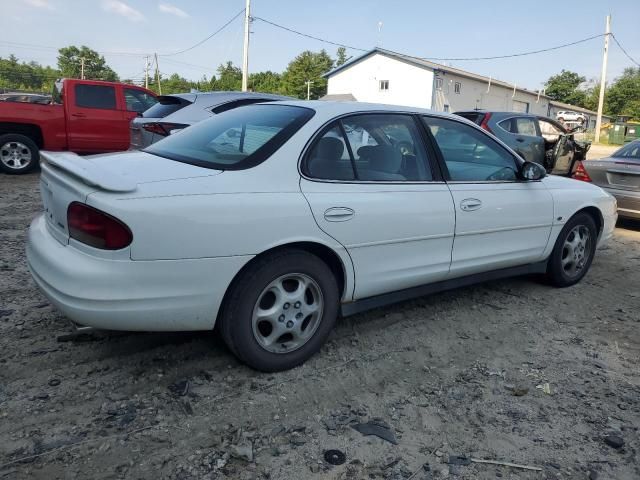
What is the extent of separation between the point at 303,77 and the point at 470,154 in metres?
62.9

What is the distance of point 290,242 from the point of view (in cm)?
287

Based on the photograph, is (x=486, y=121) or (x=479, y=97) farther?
(x=479, y=97)

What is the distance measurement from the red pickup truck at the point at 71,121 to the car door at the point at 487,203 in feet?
28.1

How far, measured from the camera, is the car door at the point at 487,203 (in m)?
3.78

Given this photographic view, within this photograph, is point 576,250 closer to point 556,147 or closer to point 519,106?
point 556,147

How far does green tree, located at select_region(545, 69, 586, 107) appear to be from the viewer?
74494mm

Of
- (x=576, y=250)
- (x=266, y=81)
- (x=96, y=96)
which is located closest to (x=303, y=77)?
(x=266, y=81)

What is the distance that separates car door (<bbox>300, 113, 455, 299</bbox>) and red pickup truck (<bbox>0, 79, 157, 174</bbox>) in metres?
8.51

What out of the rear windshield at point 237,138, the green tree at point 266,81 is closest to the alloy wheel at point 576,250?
the rear windshield at point 237,138

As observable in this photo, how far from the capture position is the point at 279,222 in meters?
2.81

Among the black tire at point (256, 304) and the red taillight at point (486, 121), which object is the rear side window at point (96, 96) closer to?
the red taillight at point (486, 121)

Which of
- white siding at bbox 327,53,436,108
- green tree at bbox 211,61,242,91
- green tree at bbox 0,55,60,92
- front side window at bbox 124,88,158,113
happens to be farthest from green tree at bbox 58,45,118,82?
front side window at bbox 124,88,158,113

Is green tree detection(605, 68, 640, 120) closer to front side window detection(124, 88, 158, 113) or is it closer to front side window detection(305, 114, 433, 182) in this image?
front side window detection(124, 88, 158, 113)

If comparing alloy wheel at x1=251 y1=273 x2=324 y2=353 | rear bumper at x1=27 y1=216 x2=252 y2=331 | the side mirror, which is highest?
the side mirror
